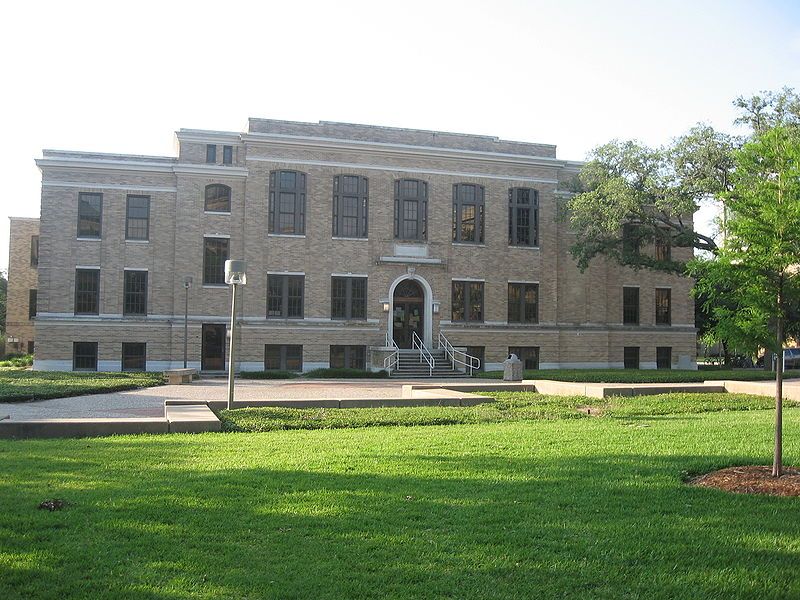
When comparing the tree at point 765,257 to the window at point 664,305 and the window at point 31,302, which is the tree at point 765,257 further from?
the window at point 31,302

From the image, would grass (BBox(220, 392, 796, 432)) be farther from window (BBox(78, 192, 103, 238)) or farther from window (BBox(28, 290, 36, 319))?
window (BBox(28, 290, 36, 319))

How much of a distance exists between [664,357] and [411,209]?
16.0 m

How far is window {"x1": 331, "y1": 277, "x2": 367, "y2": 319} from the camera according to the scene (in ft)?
119

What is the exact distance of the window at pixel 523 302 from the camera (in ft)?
126

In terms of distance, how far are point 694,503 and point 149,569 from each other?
4.78 m

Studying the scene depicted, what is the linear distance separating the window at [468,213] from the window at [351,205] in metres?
4.54

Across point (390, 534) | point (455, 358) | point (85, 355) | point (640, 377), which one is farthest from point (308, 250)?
point (390, 534)

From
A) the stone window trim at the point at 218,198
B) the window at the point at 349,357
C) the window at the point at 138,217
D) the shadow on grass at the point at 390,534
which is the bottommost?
the shadow on grass at the point at 390,534

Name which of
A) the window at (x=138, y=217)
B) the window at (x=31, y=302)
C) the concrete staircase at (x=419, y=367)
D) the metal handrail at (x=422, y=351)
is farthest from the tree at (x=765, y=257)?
the window at (x=31, y=302)

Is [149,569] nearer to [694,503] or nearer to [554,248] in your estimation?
[694,503]

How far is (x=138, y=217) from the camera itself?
3559 centimetres

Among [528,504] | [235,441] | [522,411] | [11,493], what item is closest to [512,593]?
[528,504]

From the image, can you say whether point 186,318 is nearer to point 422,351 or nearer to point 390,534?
point 422,351

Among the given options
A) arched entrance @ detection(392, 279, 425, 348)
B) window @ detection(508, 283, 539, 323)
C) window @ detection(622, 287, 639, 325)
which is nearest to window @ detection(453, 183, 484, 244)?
window @ detection(508, 283, 539, 323)
